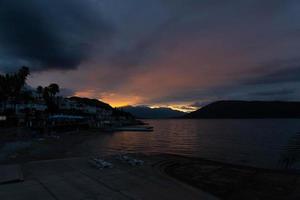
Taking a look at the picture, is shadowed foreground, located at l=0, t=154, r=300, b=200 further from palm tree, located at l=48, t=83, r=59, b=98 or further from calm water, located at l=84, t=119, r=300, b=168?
palm tree, located at l=48, t=83, r=59, b=98

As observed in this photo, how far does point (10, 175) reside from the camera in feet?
40.6

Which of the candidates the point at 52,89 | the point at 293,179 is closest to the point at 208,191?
the point at 293,179

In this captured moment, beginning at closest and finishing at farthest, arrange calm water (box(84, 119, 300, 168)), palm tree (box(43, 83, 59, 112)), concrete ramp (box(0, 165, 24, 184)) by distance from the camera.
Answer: concrete ramp (box(0, 165, 24, 184)) < calm water (box(84, 119, 300, 168)) < palm tree (box(43, 83, 59, 112))

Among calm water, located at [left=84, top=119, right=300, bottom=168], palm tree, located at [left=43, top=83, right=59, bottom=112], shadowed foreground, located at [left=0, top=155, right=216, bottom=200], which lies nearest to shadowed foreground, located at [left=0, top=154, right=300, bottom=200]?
shadowed foreground, located at [left=0, top=155, right=216, bottom=200]

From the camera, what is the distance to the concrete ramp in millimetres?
11625

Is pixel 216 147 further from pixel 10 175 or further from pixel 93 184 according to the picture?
pixel 10 175

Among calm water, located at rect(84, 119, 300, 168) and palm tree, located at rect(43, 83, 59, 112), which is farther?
palm tree, located at rect(43, 83, 59, 112)

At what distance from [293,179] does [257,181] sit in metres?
2.23

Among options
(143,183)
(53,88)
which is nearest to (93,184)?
(143,183)

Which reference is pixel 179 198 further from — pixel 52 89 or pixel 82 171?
pixel 52 89

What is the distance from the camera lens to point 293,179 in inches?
580

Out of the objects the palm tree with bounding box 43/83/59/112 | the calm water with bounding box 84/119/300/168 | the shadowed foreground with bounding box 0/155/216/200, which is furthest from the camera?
the palm tree with bounding box 43/83/59/112

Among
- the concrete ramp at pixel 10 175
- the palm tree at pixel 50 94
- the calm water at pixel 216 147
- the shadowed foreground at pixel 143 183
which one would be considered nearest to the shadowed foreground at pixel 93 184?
the shadowed foreground at pixel 143 183

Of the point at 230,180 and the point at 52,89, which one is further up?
the point at 52,89
